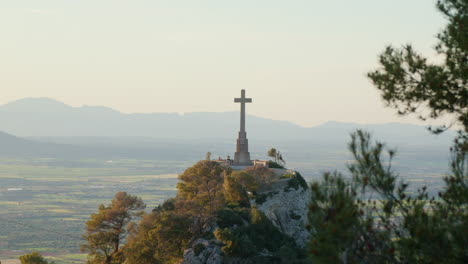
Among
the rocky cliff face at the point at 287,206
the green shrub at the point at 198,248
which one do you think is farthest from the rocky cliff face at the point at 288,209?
the green shrub at the point at 198,248

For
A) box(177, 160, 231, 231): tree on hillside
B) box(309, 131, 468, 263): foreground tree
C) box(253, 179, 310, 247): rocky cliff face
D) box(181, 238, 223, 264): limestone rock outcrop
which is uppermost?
box(309, 131, 468, 263): foreground tree

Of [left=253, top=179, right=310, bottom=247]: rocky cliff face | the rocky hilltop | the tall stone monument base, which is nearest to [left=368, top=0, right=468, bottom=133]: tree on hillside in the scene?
the rocky hilltop

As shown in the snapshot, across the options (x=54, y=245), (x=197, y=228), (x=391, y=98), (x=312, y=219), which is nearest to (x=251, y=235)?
(x=197, y=228)

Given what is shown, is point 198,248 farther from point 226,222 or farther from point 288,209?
point 288,209

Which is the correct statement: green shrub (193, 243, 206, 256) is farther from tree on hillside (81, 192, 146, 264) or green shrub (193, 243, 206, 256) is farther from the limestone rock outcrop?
tree on hillside (81, 192, 146, 264)

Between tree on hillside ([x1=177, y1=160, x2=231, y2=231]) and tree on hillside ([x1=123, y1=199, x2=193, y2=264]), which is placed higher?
tree on hillside ([x1=177, y1=160, x2=231, y2=231])

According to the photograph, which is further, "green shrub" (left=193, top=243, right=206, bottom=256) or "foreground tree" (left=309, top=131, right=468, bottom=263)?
"green shrub" (left=193, top=243, right=206, bottom=256)

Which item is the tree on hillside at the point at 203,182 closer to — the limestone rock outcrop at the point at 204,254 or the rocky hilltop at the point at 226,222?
the rocky hilltop at the point at 226,222

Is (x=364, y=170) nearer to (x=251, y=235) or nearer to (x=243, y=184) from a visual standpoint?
(x=251, y=235)

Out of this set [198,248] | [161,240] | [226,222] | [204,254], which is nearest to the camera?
[204,254]

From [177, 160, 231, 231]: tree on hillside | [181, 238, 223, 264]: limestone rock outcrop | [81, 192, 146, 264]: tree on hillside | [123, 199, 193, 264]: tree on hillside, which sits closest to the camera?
[181, 238, 223, 264]: limestone rock outcrop

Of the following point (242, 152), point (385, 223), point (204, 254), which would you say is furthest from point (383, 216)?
point (242, 152)

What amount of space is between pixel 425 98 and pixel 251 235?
29998 millimetres

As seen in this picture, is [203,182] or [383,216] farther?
[203,182]
